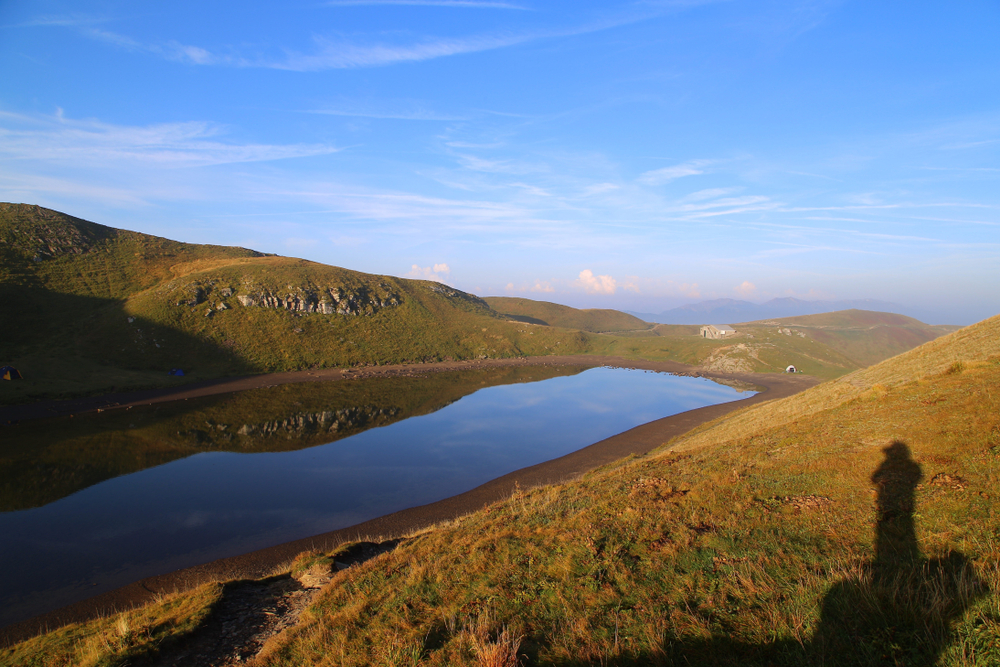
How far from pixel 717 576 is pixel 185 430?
147ft

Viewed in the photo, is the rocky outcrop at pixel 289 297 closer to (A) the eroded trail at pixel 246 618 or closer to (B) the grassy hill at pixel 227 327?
(B) the grassy hill at pixel 227 327

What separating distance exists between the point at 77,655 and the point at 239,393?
5306 centimetres

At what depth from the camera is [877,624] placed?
5172mm

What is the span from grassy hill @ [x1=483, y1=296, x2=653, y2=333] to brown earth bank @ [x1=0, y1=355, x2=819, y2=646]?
355ft

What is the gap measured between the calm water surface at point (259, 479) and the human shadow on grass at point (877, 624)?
19826 millimetres

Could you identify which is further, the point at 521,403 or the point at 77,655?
the point at 521,403

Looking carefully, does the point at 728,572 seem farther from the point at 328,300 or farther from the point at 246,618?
the point at 328,300

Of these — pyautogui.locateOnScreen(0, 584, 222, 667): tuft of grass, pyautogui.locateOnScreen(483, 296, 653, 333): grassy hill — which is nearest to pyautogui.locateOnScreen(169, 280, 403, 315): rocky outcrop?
pyautogui.locateOnScreen(0, 584, 222, 667): tuft of grass

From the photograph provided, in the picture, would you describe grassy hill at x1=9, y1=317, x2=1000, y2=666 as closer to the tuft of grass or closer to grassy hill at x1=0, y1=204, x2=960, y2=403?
the tuft of grass

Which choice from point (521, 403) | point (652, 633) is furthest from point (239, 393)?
point (652, 633)

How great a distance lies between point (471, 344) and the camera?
10231 cm

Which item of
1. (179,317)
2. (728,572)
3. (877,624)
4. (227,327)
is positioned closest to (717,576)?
(728,572)

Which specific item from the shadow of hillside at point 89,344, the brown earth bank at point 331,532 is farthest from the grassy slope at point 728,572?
the shadow of hillside at point 89,344

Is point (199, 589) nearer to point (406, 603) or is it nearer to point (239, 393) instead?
point (406, 603)
